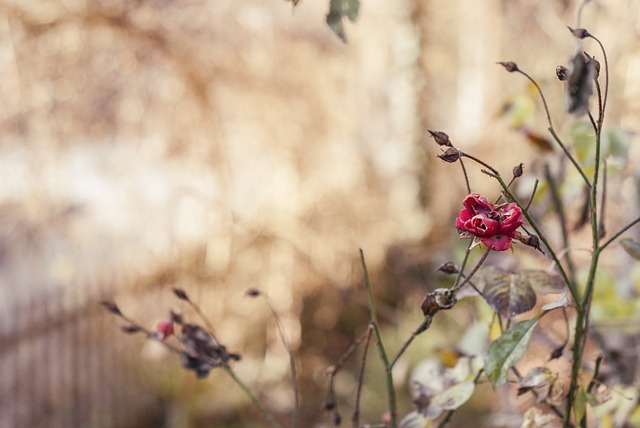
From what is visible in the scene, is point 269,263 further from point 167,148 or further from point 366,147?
point 366,147

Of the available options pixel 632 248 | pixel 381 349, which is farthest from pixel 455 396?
pixel 632 248

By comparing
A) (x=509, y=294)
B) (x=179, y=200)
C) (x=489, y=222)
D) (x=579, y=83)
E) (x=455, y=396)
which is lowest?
(x=179, y=200)

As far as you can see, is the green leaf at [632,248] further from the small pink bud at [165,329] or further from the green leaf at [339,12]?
the small pink bud at [165,329]

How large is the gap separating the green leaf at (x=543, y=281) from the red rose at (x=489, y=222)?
0.69 ft

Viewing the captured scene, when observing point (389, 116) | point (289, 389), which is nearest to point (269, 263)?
point (289, 389)

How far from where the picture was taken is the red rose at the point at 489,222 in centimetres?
58

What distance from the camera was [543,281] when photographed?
784 mm

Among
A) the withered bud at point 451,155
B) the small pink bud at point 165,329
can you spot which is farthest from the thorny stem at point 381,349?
the small pink bud at point 165,329

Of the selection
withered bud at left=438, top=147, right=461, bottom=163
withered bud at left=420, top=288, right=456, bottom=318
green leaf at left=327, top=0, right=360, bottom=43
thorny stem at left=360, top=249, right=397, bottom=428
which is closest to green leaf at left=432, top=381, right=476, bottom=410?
thorny stem at left=360, top=249, right=397, bottom=428

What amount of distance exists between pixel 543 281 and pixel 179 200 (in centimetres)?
316

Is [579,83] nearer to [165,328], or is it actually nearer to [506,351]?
[506,351]

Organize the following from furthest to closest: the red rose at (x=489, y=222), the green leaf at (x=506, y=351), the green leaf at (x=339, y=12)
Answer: the green leaf at (x=339, y=12)
the green leaf at (x=506, y=351)
the red rose at (x=489, y=222)

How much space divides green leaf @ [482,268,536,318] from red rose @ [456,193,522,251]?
18 centimetres

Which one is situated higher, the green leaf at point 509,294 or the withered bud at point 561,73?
the withered bud at point 561,73
